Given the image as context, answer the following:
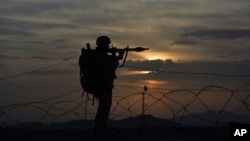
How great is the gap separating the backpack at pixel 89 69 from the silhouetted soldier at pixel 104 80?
0.11 m

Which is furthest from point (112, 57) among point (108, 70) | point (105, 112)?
point (105, 112)

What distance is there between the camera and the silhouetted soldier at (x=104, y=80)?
61.1 feet

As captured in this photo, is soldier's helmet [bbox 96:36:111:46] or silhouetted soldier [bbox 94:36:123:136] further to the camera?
soldier's helmet [bbox 96:36:111:46]

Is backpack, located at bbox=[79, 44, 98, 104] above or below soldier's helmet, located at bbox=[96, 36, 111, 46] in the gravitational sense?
below

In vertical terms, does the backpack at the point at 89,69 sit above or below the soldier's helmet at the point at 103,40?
below

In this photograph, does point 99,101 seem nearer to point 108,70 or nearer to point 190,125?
point 108,70

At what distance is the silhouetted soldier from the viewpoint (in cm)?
1862

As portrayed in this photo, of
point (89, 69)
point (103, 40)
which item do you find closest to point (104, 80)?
point (89, 69)

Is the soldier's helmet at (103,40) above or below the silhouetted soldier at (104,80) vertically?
above

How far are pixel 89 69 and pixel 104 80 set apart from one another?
0.52 meters

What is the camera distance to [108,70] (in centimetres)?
1866

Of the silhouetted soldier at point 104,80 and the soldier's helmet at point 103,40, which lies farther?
the soldier's helmet at point 103,40

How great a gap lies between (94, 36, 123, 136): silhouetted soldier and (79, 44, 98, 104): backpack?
11 centimetres

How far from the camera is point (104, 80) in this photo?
18719 millimetres
